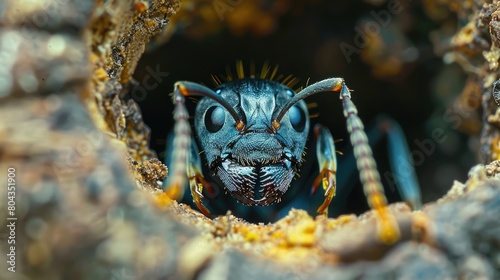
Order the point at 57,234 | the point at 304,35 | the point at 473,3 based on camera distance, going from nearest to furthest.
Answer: the point at 57,234, the point at 473,3, the point at 304,35

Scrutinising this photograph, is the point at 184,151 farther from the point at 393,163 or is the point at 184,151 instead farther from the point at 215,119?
the point at 393,163

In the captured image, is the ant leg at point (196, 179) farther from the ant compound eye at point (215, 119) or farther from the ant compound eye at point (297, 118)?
the ant compound eye at point (297, 118)

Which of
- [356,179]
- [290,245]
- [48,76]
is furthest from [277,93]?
[48,76]

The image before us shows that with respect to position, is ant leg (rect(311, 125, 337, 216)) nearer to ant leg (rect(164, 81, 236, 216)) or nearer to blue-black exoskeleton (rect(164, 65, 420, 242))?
blue-black exoskeleton (rect(164, 65, 420, 242))

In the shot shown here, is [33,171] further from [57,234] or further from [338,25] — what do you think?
[338,25]

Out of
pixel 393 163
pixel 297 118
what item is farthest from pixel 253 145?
pixel 393 163

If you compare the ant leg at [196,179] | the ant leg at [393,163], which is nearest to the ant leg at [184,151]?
the ant leg at [196,179]
